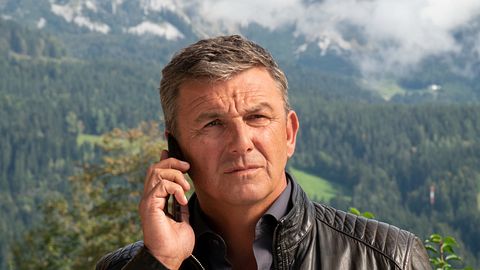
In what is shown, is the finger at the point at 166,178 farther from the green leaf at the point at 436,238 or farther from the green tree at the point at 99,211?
the green tree at the point at 99,211

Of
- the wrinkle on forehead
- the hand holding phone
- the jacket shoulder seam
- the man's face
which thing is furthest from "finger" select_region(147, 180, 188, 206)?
the jacket shoulder seam

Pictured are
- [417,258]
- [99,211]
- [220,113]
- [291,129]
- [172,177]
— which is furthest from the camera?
[99,211]

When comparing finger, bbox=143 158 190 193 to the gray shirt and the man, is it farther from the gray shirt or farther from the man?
the gray shirt

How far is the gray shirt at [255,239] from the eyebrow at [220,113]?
0.37 meters

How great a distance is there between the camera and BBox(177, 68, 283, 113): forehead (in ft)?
11.3

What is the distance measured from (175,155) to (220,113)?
37 centimetres

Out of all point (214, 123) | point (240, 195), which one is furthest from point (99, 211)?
point (240, 195)

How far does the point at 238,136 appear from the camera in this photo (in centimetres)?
338

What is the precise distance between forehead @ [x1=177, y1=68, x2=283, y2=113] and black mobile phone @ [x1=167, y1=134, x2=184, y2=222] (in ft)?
0.81

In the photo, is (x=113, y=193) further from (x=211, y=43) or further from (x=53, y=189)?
(x=53, y=189)

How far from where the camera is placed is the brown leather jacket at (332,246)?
3299mm

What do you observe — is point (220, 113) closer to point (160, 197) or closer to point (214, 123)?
point (214, 123)

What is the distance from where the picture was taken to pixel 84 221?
37.8 metres

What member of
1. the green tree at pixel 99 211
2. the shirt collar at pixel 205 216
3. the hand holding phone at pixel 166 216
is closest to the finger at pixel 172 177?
the hand holding phone at pixel 166 216
